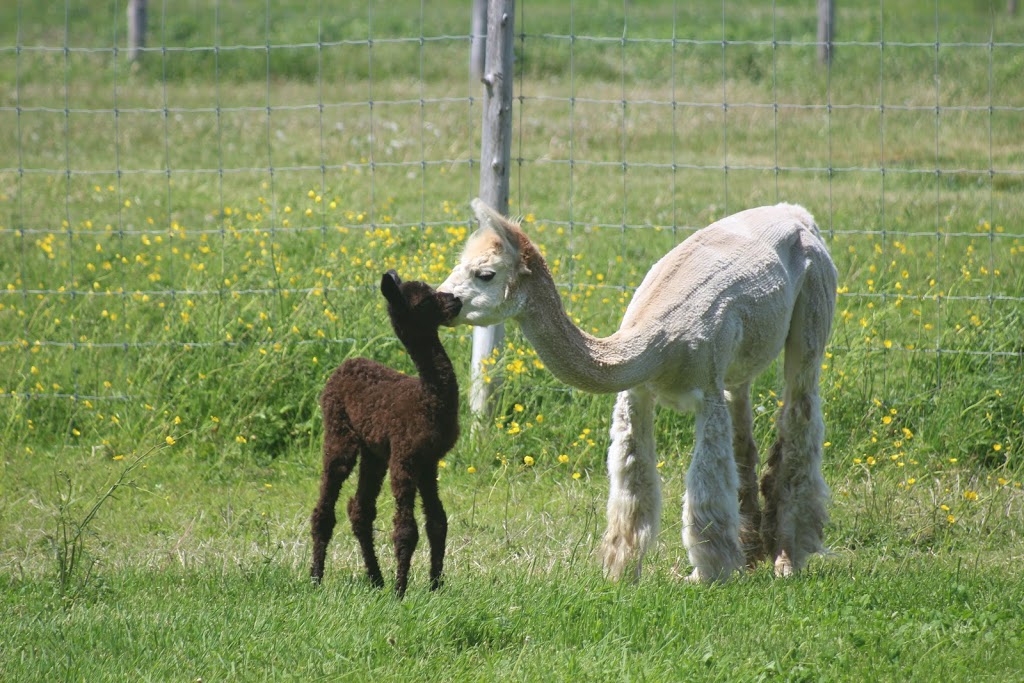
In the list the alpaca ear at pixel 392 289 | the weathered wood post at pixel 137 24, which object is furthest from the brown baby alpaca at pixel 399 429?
the weathered wood post at pixel 137 24

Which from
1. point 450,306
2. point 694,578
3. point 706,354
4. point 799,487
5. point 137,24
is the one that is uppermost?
point 137,24

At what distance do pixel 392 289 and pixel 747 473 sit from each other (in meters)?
2.28

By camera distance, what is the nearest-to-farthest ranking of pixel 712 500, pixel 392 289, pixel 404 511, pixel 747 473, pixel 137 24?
pixel 392 289 → pixel 404 511 → pixel 712 500 → pixel 747 473 → pixel 137 24

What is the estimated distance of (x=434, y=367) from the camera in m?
4.55

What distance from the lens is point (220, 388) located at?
711 cm

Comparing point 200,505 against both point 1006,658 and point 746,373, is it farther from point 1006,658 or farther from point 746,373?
point 1006,658

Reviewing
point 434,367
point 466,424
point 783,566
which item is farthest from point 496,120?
point 783,566

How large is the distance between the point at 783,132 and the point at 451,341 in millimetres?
8563

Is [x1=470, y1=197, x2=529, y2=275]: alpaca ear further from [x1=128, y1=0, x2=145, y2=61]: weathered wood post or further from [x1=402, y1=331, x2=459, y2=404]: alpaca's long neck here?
[x1=128, y1=0, x2=145, y2=61]: weathered wood post

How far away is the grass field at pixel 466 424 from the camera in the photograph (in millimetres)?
4469

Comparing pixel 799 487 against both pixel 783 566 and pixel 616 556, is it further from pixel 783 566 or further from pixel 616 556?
pixel 616 556

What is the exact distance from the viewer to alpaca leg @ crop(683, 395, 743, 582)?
4.97m

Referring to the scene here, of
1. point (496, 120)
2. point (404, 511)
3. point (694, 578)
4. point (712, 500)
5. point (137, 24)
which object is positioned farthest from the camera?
point (137, 24)

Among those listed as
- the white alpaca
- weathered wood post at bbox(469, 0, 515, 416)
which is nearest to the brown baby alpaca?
the white alpaca
